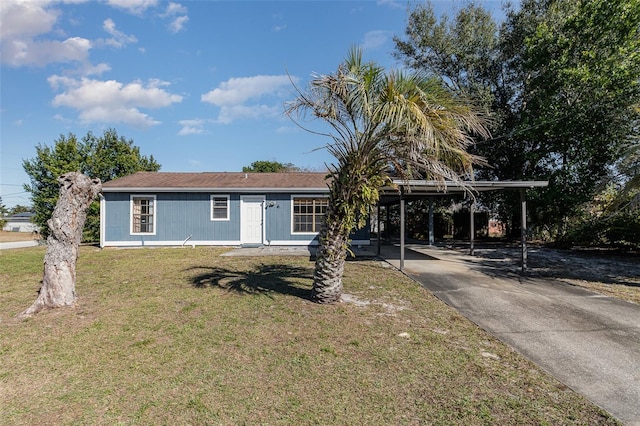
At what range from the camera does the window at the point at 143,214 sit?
14.5 meters

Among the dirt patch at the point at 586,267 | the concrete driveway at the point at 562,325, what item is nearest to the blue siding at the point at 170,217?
the concrete driveway at the point at 562,325

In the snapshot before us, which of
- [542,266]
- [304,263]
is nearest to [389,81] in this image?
[304,263]

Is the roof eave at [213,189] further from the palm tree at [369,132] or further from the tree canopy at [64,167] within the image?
the palm tree at [369,132]

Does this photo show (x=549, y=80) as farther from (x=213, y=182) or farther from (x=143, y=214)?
(x=143, y=214)

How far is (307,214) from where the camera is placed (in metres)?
14.7

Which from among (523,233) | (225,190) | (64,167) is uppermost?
(64,167)

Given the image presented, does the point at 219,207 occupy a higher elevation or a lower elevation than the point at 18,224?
higher

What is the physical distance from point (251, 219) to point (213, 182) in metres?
2.63

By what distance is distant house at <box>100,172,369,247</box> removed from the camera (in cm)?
1443

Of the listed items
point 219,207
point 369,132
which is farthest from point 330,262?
point 219,207

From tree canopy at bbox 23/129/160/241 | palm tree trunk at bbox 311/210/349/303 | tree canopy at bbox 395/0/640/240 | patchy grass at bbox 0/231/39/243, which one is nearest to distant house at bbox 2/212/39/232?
patchy grass at bbox 0/231/39/243

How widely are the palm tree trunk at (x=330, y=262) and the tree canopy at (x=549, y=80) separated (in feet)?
27.2

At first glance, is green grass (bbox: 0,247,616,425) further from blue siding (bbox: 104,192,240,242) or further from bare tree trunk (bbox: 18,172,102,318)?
blue siding (bbox: 104,192,240,242)

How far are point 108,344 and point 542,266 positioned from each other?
37.7 feet
